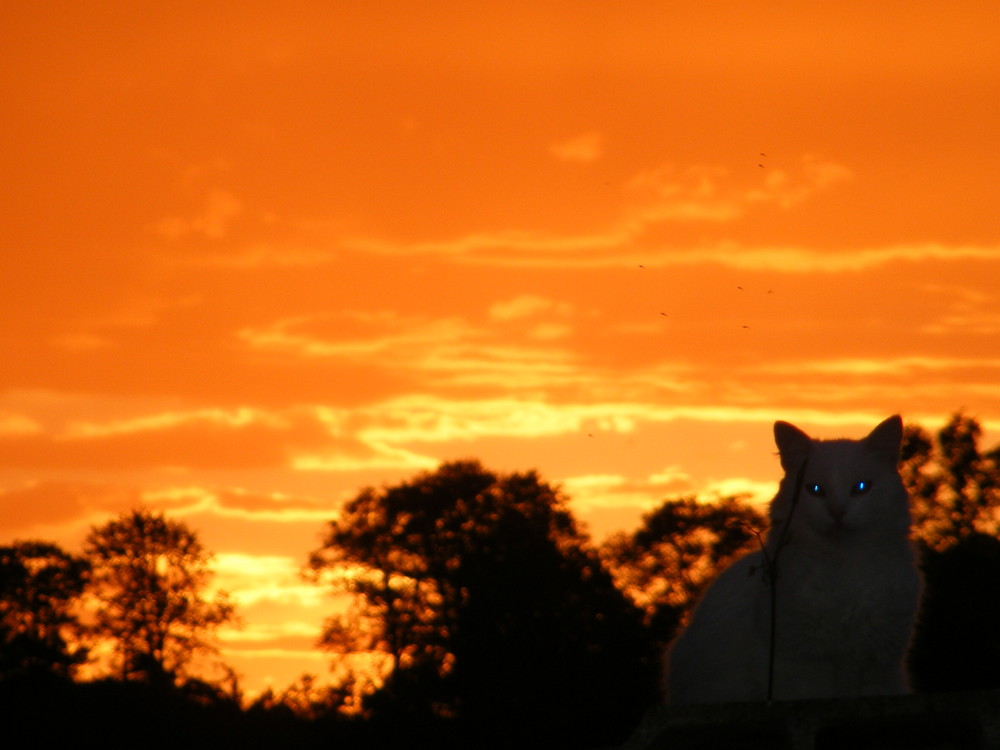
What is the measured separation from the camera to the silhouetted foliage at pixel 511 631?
29406 mm

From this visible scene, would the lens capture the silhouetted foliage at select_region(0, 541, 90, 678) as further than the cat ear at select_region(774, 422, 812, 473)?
Yes

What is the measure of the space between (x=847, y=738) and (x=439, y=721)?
21.1 meters

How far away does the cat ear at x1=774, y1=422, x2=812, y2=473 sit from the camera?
38.2ft

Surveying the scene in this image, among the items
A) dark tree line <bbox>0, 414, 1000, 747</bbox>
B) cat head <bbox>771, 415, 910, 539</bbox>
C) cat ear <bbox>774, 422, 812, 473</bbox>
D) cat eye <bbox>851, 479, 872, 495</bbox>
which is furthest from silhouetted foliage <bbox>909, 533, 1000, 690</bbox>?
cat eye <bbox>851, 479, 872, 495</bbox>

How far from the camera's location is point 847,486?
1098 cm

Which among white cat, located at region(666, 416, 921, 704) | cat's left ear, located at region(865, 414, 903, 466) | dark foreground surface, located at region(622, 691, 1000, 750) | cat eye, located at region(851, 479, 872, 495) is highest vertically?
cat's left ear, located at region(865, 414, 903, 466)

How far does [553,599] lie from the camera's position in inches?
1549

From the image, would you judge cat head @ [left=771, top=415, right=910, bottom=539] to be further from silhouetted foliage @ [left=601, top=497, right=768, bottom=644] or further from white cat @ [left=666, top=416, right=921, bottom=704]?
silhouetted foliage @ [left=601, top=497, right=768, bottom=644]

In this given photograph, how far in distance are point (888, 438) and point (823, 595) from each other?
1.50 metres

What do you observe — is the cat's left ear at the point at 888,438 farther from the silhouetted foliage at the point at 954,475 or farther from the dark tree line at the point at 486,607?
the silhouetted foliage at the point at 954,475

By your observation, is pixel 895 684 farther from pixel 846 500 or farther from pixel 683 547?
pixel 683 547

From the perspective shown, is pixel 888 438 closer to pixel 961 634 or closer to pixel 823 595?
pixel 823 595

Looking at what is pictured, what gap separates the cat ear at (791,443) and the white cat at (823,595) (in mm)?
11

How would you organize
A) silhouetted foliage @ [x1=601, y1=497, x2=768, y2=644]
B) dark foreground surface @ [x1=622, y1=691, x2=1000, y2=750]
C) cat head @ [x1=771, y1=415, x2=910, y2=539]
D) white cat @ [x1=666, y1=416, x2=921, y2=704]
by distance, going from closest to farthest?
dark foreground surface @ [x1=622, y1=691, x2=1000, y2=750]
white cat @ [x1=666, y1=416, x2=921, y2=704]
cat head @ [x1=771, y1=415, x2=910, y2=539]
silhouetted foliage @ [x1=601, y1=497, x2=768, y2=644]
